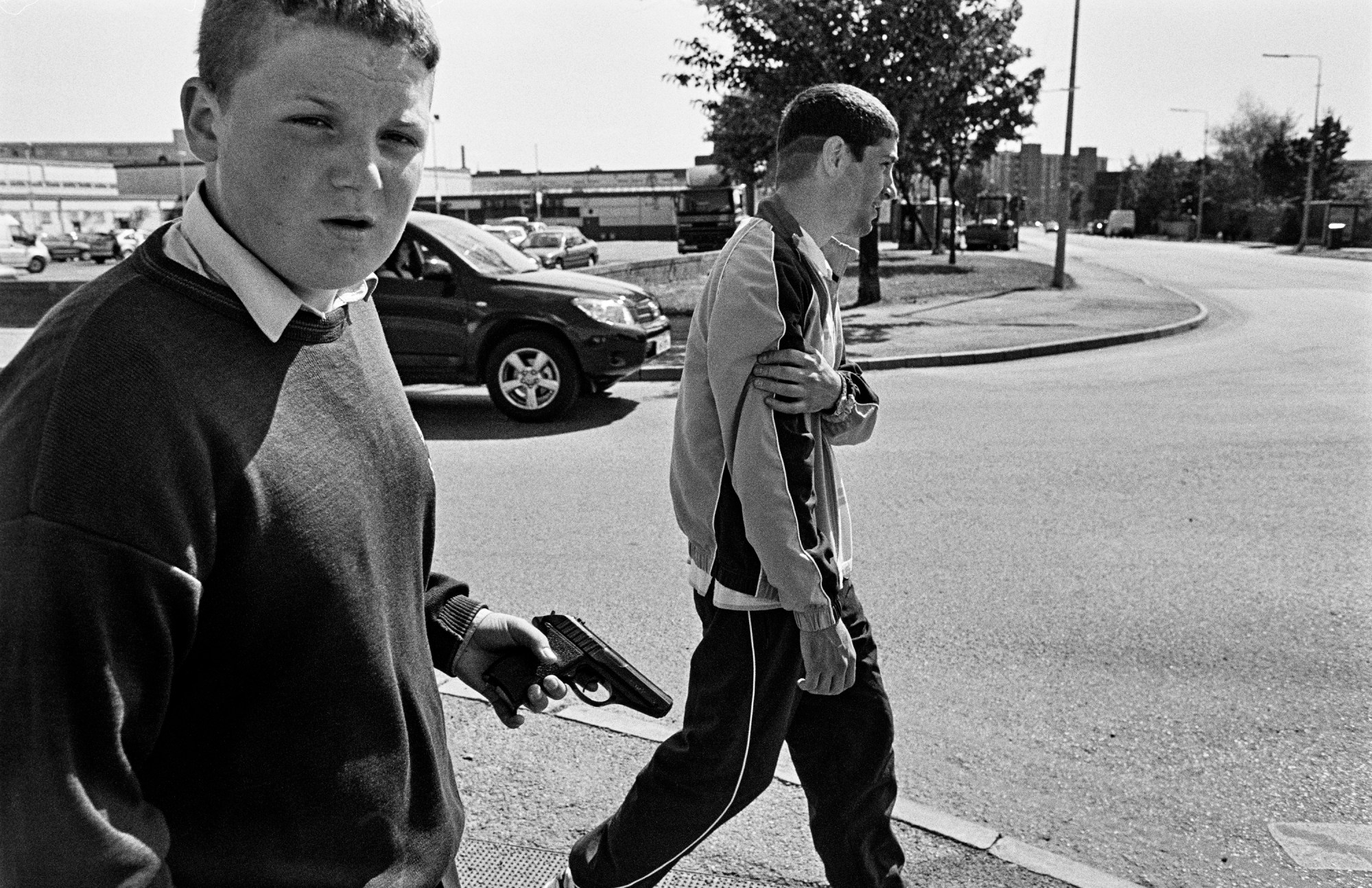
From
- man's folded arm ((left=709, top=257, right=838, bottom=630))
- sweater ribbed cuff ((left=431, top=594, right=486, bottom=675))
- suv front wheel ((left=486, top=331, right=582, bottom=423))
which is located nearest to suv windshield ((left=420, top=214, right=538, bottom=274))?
suv front wheel ((left=486, top=331, right=582, bottom=423))

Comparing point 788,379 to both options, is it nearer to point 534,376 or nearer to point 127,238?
point 534,376

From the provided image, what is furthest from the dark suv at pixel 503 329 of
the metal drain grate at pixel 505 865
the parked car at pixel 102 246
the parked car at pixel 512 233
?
the parked car at pixel 102 246

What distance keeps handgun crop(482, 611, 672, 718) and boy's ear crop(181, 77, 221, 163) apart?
958mm

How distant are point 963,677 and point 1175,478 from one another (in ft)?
13.2

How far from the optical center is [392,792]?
154cm

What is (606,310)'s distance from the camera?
10305mm

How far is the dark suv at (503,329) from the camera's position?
1020cm

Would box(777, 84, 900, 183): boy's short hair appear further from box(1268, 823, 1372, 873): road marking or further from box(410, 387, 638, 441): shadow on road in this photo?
box(410, 387, 638, 441): shadow on road

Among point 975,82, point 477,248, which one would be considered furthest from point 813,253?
point 975,82

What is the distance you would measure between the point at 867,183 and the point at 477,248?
8.29 meters

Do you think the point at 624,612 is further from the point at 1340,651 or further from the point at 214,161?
the point at 214,161

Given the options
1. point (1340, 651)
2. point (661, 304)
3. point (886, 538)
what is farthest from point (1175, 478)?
point (661, 304)

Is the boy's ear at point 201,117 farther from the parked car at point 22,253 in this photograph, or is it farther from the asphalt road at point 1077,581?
the parked car at point 22,253

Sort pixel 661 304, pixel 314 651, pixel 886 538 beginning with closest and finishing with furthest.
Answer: pixel 314 651 < pixel 886 538 < pixel 661 304
